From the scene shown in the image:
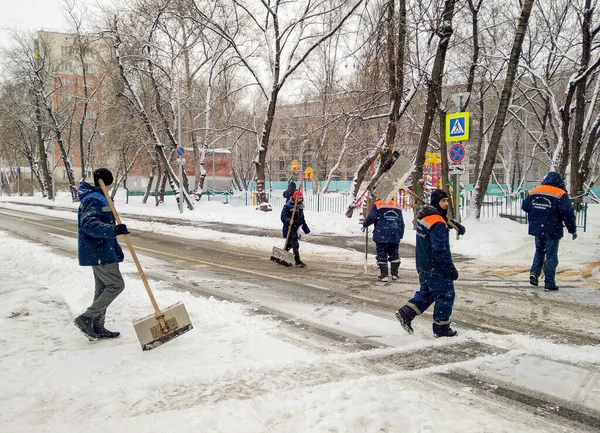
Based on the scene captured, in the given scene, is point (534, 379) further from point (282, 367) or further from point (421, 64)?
point (421, 64)

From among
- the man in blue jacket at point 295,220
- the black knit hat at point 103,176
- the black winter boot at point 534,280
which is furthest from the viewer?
the man in blue jacket at point 295,220

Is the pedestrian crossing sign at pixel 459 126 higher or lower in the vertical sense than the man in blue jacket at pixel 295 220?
higher

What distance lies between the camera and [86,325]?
16.6ft

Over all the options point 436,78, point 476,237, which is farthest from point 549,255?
point 436,78

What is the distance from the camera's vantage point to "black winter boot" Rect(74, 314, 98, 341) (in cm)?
504

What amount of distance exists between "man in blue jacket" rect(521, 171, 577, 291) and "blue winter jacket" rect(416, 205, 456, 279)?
3.31 m

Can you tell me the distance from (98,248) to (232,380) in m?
2.19

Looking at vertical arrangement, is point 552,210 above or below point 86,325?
above

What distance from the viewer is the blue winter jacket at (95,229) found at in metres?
4.77

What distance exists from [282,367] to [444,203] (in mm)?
2523

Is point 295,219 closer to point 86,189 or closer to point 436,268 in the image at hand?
point 436,268

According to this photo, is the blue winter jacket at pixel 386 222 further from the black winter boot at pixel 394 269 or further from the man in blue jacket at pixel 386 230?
the black winter boot at pixel 394 269

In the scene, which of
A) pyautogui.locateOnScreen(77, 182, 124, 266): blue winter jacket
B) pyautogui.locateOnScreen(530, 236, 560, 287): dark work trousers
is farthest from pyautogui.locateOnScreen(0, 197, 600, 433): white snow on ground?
pyautogui.locateOnScreen(530, 236, 560, 287): dark work trousers

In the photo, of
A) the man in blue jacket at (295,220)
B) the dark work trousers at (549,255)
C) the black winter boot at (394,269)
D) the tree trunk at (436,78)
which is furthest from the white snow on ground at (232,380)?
the tree trunk at (436,78)
